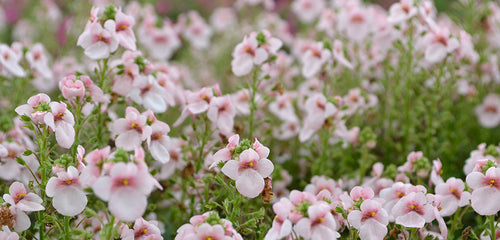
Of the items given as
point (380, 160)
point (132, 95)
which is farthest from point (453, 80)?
point (132, 95)

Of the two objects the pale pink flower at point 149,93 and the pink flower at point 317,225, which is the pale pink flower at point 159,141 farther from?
the pink flower at point 317,225

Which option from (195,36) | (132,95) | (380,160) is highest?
Result: (195,36)

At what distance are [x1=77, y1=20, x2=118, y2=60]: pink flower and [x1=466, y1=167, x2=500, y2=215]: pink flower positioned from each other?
121 cm

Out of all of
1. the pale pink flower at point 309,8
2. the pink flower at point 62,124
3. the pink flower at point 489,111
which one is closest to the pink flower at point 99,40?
the pink flower at point 62,124

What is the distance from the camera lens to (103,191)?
3.73 feet

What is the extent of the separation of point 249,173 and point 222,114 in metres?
0.51

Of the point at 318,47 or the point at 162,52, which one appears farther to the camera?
the point at 162,52

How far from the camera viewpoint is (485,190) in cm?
147

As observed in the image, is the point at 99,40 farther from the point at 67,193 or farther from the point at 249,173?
the point at 249,173

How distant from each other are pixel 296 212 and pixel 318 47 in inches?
50.5

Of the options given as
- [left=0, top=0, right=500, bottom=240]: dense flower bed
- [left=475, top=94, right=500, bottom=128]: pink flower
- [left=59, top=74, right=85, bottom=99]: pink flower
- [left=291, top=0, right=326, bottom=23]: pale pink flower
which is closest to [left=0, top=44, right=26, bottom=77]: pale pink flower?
[left=0, top=0, right=500, bottom=240]: dense flower bed

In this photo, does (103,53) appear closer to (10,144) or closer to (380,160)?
(10,144)

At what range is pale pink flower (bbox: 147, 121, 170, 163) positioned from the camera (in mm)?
1666

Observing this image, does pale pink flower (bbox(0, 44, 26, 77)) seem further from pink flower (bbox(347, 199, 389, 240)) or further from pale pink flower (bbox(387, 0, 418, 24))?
pale pink flower (bbox(387, 0, 418, 24))
